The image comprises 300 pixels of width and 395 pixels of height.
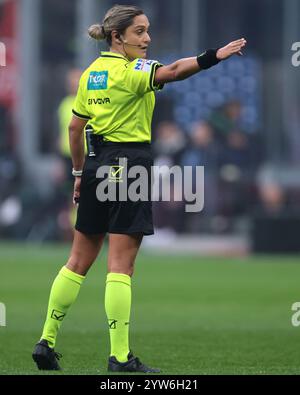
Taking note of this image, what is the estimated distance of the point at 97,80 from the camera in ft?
24.7

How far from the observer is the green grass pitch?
8055 mm

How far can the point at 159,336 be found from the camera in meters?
9.57

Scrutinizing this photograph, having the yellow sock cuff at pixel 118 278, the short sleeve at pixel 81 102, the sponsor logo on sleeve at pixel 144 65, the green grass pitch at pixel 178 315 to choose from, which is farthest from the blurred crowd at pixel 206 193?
the sponsor logo on sleeve at pixel 144 65

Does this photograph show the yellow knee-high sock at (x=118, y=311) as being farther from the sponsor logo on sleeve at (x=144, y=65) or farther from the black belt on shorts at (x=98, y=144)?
the sponsor logo on sleeve at (x=144, y=65)

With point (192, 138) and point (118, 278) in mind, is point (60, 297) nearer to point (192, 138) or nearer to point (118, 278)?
point (118, 278)

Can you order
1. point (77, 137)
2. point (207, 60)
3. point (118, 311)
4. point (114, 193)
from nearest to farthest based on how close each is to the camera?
point (207, 60) < point (118, 311) < point (114, 193) < point (77, 137)

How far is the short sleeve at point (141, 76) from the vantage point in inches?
287

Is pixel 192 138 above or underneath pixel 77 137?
above

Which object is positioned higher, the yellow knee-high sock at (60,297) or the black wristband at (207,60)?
the black wristband at (207,60)

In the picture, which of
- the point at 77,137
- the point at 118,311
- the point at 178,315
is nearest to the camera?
the point at 118,311

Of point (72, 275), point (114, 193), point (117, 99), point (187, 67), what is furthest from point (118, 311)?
point (187, 67)

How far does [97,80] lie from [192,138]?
13992 mm

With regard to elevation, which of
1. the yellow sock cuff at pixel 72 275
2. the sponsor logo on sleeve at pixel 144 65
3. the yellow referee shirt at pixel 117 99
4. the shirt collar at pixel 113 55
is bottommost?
the yellow sock cuff at pixel 72 275
